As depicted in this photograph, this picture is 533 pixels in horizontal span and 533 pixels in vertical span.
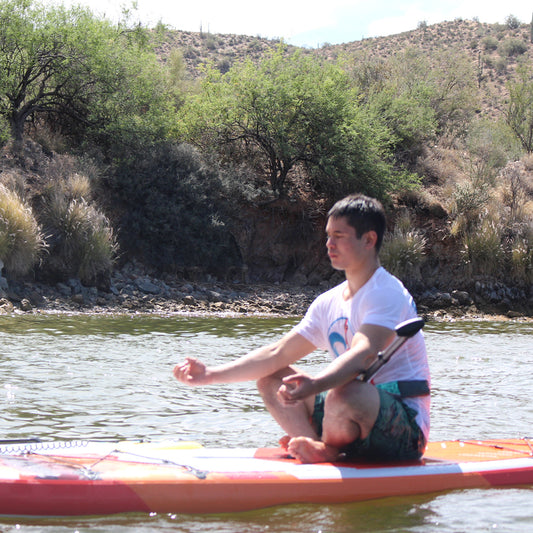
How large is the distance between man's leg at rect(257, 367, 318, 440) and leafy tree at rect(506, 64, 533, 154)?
84.4ft

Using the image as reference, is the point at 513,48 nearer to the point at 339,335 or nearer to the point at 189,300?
the point at 189,300

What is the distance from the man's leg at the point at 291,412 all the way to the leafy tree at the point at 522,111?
25725 millimetres

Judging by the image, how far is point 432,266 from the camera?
1738 centimetres

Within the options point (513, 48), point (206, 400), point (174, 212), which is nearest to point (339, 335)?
point (206, 400)

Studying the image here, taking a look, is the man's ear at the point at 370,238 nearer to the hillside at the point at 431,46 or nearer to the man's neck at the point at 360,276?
the man's neck at the point at 360,276

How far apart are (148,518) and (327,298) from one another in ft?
4.68

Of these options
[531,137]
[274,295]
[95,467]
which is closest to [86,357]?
[95,467]

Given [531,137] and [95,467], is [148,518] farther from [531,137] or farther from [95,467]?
[531,137]

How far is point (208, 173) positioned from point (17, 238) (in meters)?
5.39

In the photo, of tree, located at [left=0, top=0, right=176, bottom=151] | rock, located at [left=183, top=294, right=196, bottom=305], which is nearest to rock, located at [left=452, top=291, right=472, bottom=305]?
rock, located at [left=183, top=294, right=196, bottom=305]

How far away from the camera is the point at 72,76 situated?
16859 mm

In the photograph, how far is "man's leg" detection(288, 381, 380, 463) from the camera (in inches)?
133

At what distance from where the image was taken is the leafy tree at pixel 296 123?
17.8m

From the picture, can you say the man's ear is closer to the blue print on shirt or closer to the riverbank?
the blue print on shirt
